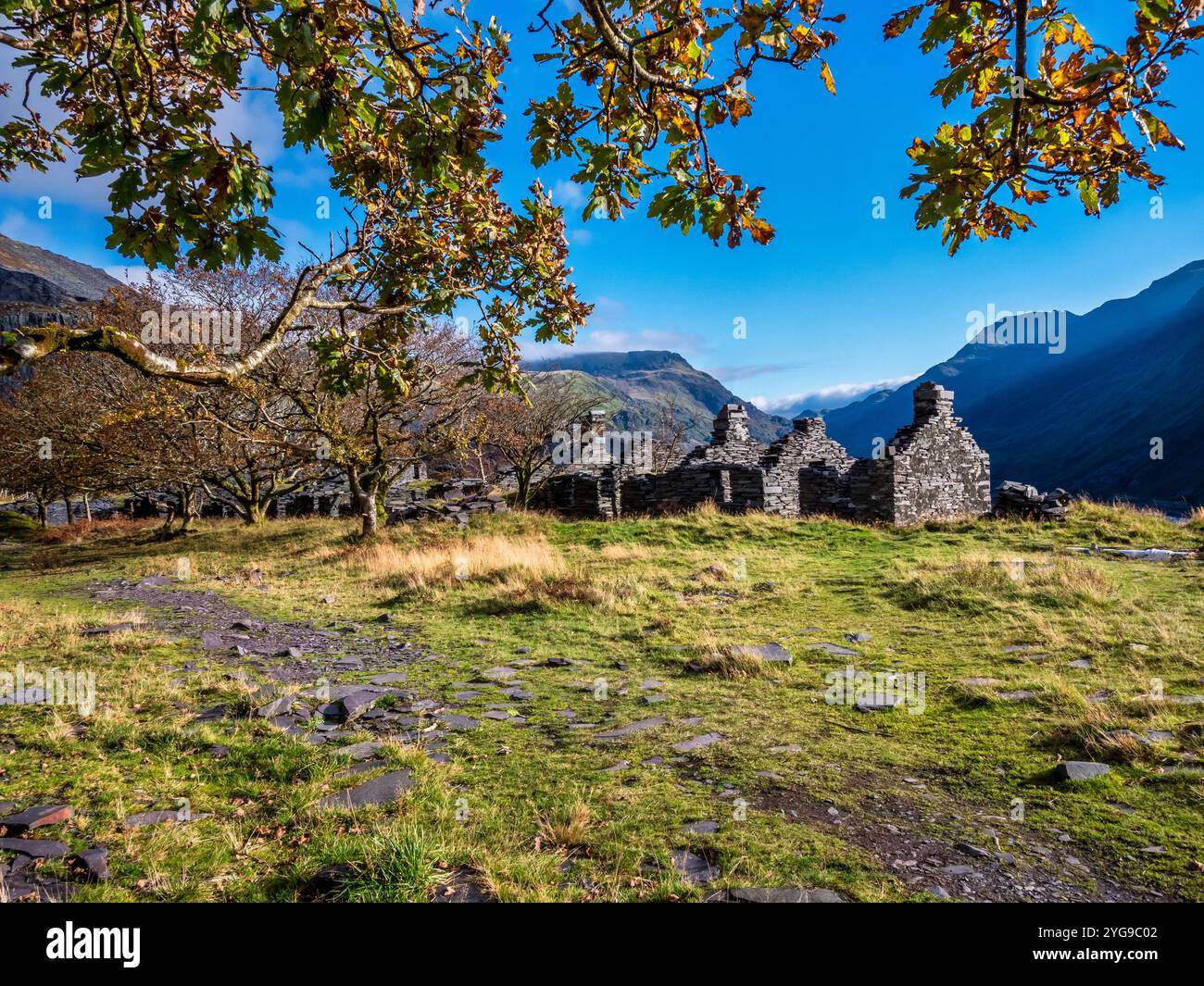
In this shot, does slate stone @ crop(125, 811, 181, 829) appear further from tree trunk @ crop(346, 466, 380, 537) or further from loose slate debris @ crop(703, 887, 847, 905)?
tree trunk @ crop(346, 466, 380, 537)

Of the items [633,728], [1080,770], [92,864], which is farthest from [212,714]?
[1080,770]

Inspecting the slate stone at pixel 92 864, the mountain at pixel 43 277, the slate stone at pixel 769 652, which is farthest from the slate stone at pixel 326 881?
the mountain at pixel 43 277

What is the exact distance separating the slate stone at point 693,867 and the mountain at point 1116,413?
8618cm

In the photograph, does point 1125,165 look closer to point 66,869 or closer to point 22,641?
point 66,869

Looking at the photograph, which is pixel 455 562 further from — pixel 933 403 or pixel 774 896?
pixel 933 403

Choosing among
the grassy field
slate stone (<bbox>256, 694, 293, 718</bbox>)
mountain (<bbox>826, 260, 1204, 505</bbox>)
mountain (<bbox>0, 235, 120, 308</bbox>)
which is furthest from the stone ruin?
mountain (<bbox>0, 235, 120, 308</bbox>)

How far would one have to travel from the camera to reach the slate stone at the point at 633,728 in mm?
5195

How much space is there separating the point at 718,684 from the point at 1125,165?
5.32m

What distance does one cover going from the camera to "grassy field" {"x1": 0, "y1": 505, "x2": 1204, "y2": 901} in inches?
121

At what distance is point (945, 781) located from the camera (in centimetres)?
430

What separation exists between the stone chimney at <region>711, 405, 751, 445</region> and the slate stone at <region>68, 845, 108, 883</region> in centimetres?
Result: 2407
